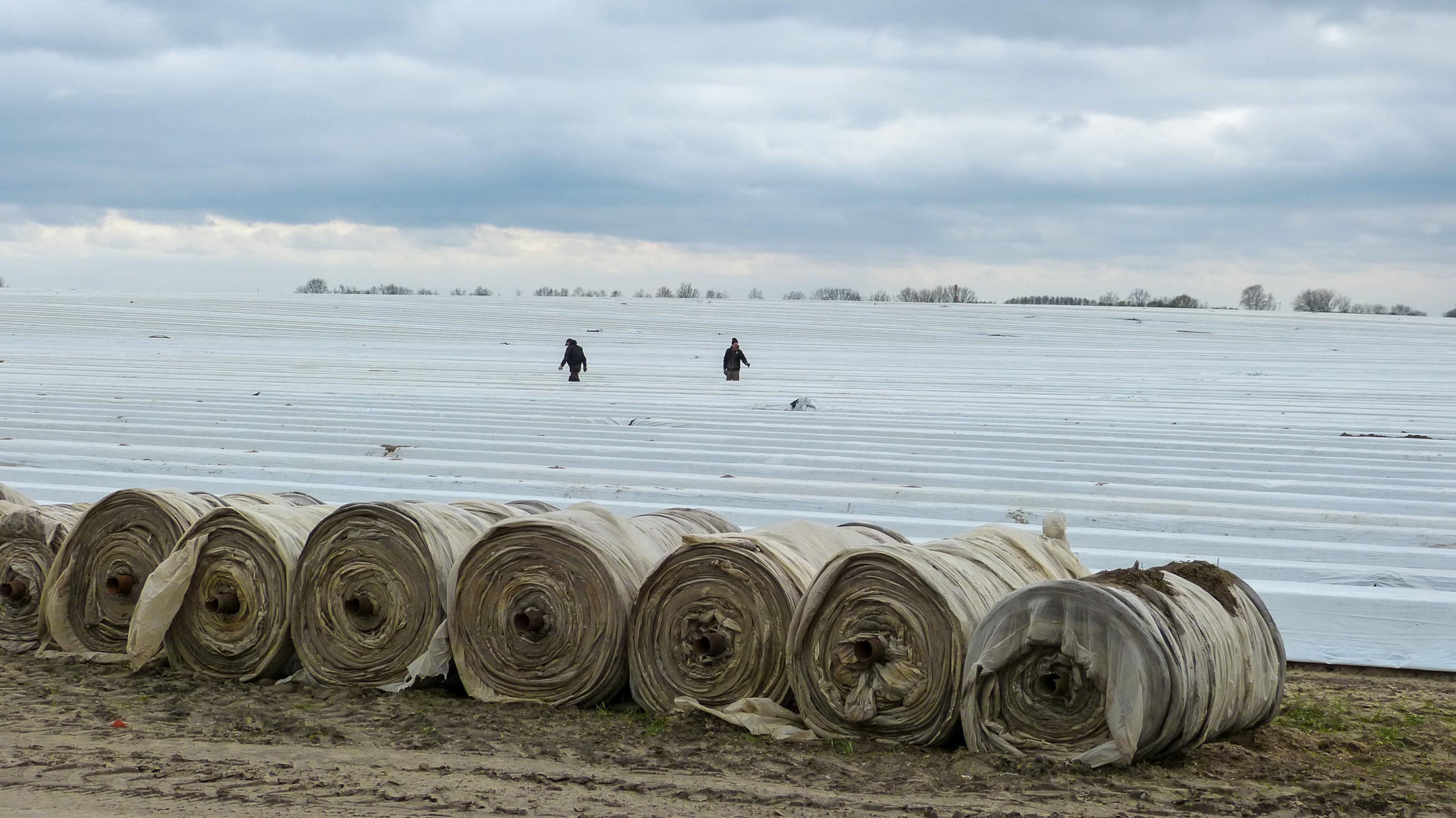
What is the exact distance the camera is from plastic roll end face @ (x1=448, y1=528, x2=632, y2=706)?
6055 mm

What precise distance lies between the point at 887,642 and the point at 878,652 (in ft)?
0.24

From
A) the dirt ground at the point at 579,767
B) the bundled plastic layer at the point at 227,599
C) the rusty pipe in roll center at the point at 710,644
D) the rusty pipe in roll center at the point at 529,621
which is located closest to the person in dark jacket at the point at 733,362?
the bundled plastic layer at the point at 227,599

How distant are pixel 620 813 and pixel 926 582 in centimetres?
167

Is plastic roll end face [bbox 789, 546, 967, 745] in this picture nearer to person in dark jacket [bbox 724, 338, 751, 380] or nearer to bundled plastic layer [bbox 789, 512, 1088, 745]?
bundled plastic layer [bbox 789, 512, 1088, 745]

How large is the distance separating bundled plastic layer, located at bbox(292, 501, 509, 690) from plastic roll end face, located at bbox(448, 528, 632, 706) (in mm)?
174

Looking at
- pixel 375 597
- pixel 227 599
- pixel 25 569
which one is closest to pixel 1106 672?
pixel 375 597

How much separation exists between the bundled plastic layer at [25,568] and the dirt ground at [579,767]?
0.98 m

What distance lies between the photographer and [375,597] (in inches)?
252

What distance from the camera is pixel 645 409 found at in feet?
58.5

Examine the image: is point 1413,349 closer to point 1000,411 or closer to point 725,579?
point 1000,411

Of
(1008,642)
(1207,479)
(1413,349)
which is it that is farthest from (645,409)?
(1413,349)

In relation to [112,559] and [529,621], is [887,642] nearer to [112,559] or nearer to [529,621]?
[529,621]

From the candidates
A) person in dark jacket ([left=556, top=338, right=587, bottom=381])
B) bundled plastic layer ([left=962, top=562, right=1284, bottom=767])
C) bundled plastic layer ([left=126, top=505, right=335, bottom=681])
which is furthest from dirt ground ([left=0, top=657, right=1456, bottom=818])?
person in dark jacket ([left=556, top=338, right=587, bottom=381])

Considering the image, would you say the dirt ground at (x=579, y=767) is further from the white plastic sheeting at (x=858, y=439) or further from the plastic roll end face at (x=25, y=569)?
the white plastic sheeting at (x=858, y=439)
